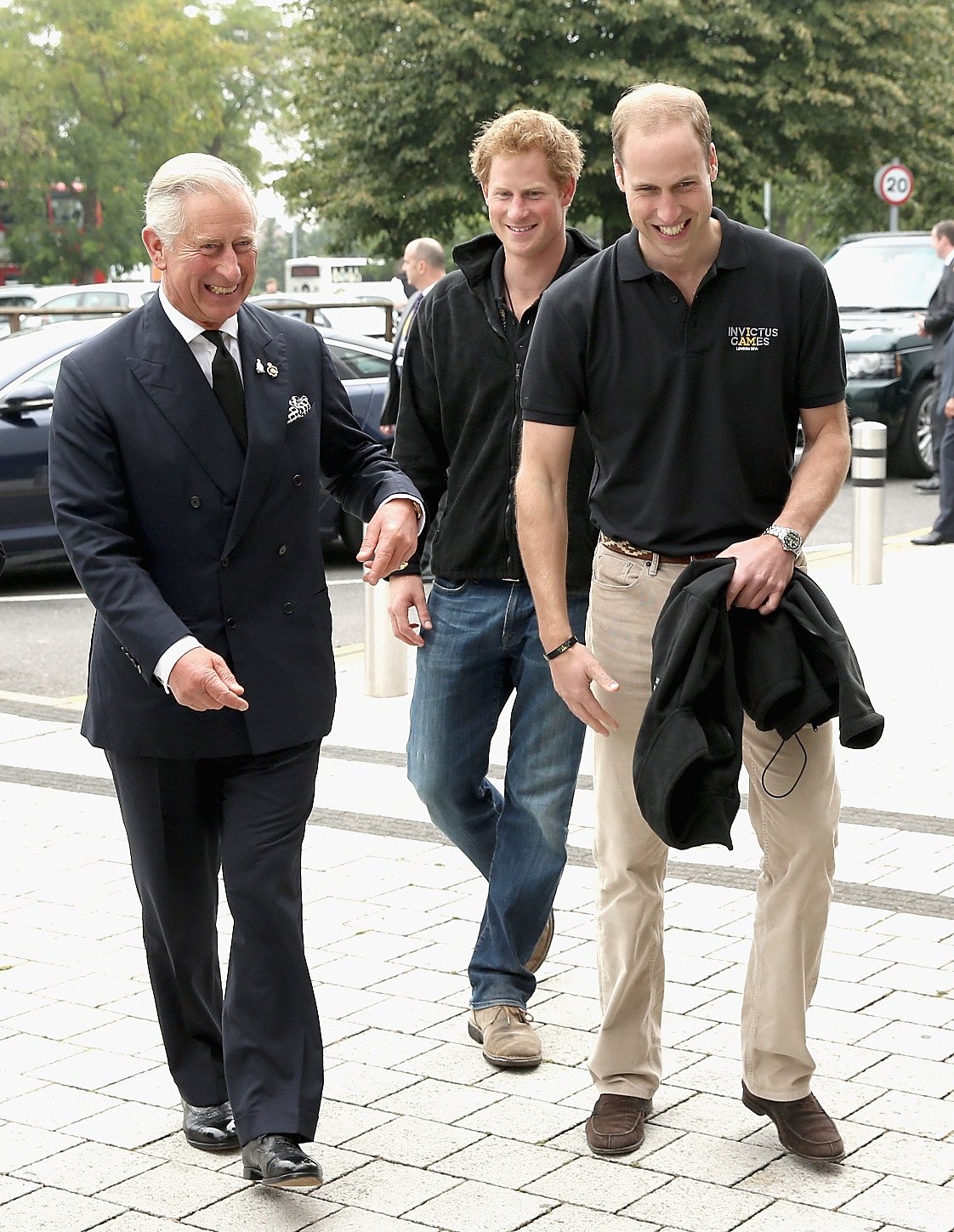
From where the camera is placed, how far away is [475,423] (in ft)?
14.6

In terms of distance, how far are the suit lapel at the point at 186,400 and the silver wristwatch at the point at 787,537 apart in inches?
41.2

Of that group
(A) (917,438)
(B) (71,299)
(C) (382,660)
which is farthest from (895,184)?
(C) (382,660)

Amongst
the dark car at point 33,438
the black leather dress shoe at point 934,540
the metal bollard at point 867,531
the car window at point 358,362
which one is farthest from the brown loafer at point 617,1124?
the car window at point 358,362

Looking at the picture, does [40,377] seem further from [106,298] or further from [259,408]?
[106,298]

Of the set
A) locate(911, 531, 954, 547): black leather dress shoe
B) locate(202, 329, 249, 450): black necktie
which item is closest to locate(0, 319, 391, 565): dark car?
locate(911, 531, 954, 547): black leather dress shoe

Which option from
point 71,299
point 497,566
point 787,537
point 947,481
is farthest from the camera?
point 71,299

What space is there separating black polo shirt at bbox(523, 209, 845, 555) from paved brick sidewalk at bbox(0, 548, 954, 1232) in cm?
125

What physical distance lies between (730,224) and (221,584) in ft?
4.14

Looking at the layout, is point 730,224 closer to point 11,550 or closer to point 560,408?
point 560,408

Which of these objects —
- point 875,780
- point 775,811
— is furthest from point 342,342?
point 775,811

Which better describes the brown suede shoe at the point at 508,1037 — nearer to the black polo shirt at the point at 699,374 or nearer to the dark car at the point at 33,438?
the black polo shirt at the point at 699,374

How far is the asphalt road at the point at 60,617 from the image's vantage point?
9.49m

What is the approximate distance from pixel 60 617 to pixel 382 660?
10.7 feet

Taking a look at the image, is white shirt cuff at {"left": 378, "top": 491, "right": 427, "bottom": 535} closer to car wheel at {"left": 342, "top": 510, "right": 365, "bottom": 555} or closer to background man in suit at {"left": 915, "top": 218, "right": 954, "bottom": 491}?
car wheel at {"left": 342, "top": 510, "right": 365, "bottom": 555}
